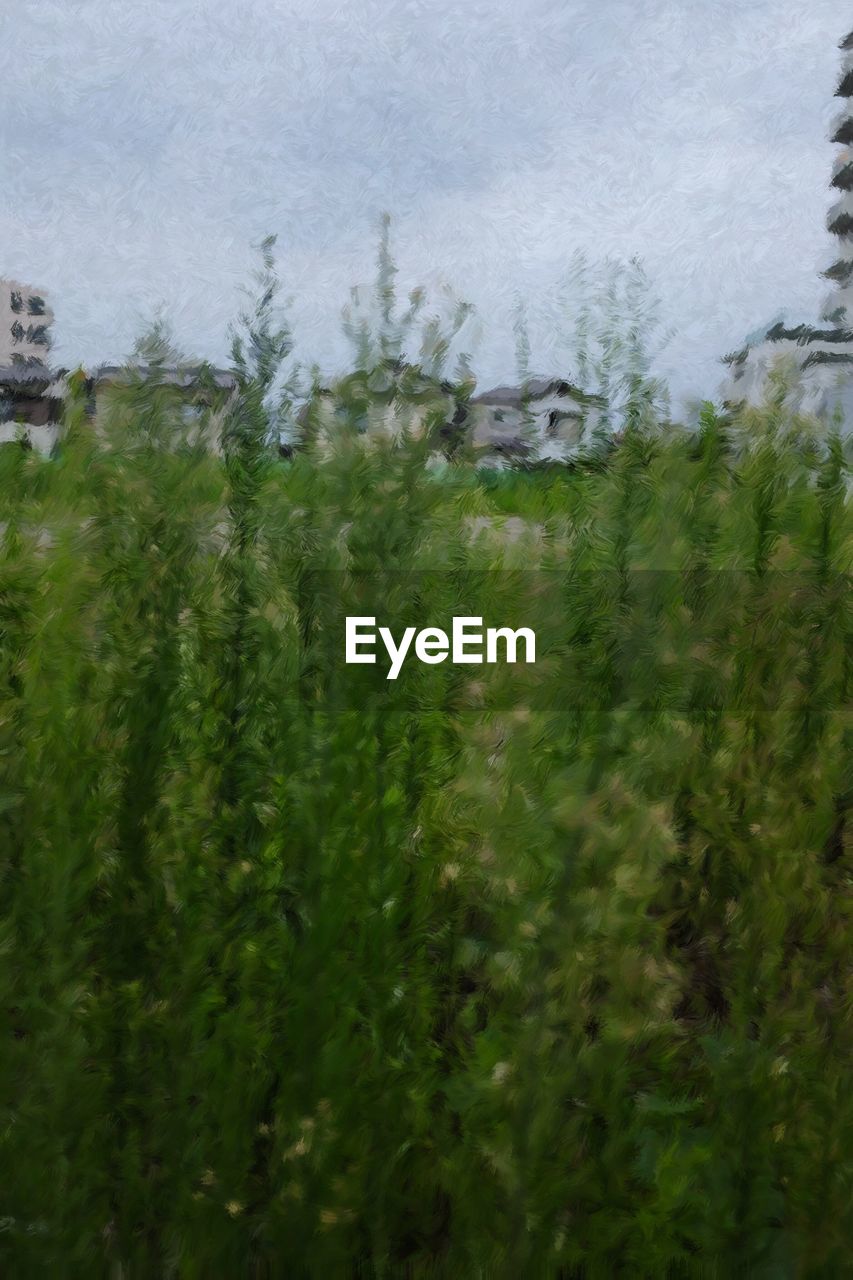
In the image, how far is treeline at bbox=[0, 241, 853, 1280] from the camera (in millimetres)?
3812

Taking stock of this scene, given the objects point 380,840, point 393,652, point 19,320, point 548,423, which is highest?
point 19,320

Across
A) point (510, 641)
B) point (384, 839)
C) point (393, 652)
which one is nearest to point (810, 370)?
point (510, 641)

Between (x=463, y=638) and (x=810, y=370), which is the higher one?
(x=810, y=370)

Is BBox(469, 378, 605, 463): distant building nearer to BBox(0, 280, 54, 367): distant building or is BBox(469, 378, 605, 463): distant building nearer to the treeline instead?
the treeline

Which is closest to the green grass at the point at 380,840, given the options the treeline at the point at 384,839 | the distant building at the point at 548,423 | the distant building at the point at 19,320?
the treeline at the point at 384,839

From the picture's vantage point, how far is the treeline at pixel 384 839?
381 centimetres

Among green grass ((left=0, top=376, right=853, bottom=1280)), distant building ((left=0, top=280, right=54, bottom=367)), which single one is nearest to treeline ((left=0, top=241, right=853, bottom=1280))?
green grass ((left=0, top=376, right=853, bottom=1280))

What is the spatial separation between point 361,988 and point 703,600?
1.55 m

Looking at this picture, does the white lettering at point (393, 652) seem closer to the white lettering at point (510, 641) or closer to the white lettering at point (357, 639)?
the white lettering at point (357, 639)

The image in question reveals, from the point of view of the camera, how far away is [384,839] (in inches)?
151

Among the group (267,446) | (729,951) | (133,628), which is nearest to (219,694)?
(133,628)

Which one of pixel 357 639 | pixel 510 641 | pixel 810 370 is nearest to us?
pixel 357 639

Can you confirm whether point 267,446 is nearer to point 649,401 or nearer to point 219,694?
point 219,694

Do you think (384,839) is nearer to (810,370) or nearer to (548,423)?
(548,423)
